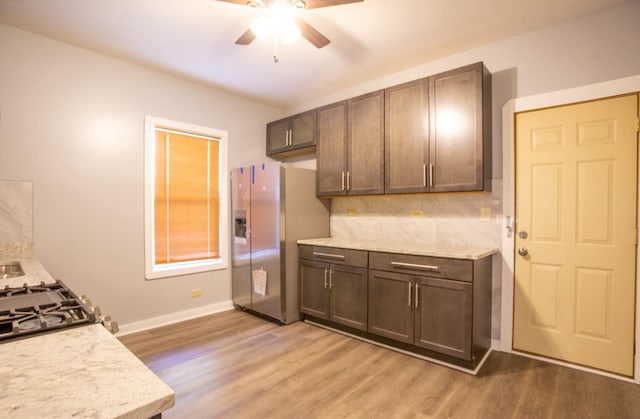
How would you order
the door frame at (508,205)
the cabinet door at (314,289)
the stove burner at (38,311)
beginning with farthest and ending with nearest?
1. the cabinet door at (314,289)
2. the door frame at (508,205)
3. the stove burner at (38,311)

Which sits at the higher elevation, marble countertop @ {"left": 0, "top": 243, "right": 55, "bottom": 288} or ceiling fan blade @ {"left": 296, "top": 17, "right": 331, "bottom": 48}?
ceiling fan blade @ {"left": 296, "top": 17, "right": 331, "bottom": 48}

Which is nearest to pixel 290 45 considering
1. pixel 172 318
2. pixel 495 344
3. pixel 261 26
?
pixel 261 26

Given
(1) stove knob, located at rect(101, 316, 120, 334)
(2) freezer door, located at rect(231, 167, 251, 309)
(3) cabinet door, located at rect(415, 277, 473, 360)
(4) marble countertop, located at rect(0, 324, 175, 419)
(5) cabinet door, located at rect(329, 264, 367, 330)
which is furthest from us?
(2) freezer door, located at rect(231, 167, 251, 309)

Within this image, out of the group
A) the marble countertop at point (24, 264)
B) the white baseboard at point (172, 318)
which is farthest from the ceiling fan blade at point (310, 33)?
the white baseboard at point (172, 318)

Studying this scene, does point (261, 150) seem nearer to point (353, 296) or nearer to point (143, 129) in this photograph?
point (143, 129)

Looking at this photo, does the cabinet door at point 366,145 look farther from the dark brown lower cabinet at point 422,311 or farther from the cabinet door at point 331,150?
the dark brown lower cabinet at point 422,311

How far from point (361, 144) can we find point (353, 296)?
1.49 metres

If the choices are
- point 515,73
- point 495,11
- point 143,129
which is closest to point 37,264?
point 143,129

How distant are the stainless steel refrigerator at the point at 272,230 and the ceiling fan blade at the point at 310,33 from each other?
133cm

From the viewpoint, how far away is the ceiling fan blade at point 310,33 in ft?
6.62

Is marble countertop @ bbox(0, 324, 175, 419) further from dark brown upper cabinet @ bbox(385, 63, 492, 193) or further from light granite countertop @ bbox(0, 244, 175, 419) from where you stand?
dark brown upper cabinet @ bbox(385, 63, 492, 193)

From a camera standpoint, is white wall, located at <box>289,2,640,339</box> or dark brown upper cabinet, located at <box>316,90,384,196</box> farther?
dark brown upper cabinet, located at <box>316,90,384,196</box>

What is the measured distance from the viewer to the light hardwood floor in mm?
1855

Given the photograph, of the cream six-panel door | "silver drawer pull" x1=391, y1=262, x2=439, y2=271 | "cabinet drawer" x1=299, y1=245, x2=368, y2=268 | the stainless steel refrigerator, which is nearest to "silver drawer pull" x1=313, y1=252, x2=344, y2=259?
"cabinet drawer" x1=299, y1=245, x2=368, y2=268
